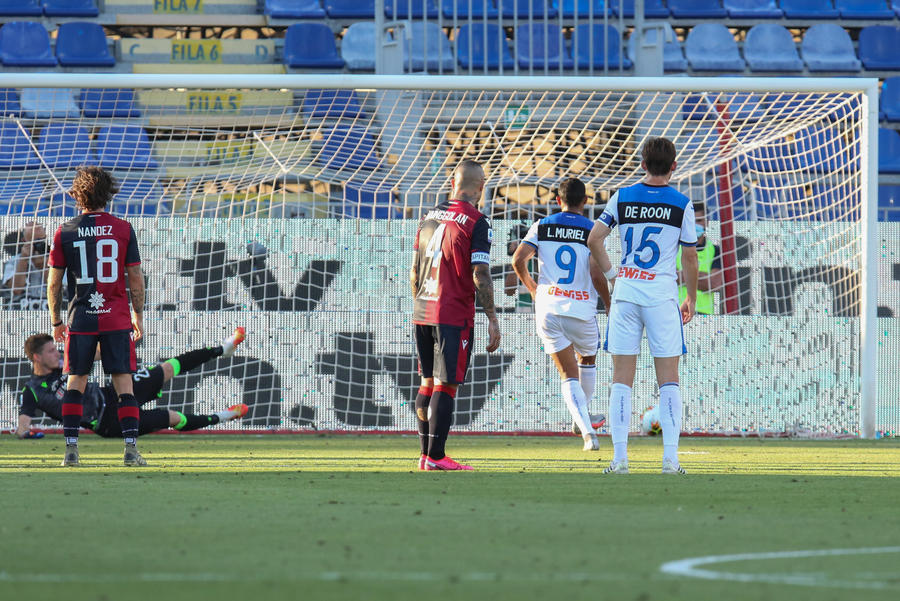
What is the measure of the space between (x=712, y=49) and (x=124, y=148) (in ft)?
34.6

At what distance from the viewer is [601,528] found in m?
4.17

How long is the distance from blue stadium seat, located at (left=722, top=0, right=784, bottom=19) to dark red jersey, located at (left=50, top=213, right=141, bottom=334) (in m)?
15.1

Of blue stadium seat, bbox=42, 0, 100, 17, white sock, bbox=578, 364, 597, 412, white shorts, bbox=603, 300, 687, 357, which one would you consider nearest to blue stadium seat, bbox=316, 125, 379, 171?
white sock, bbox=578, 364, 597, 412

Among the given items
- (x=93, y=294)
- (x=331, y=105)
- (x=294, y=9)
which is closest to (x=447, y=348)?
(x=93, y=294)

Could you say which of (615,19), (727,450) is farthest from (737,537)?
(615,19)

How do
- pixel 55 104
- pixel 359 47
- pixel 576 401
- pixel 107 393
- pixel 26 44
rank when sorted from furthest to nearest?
pixel 359 47 < pixel 26 44 < pixel 55 104 < pixel 107 393 < pixel 576 401

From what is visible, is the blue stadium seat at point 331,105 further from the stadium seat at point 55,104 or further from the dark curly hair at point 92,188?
the dark curly hair at point 92,188

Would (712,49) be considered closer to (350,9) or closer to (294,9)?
(350,9)

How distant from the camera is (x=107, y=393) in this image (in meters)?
9.51

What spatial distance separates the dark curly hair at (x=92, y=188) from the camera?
7324 millimetres

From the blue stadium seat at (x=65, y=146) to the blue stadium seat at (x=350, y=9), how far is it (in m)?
8.81

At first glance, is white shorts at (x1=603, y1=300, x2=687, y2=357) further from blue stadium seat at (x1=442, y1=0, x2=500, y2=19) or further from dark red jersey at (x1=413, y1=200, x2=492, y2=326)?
blue stadium seat at (x1=442, y1=0, x2=500, y2=19)

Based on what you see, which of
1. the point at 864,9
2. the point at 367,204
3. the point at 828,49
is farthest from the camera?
the point at 864,9

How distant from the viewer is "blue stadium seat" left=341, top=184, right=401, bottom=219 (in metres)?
12.5
